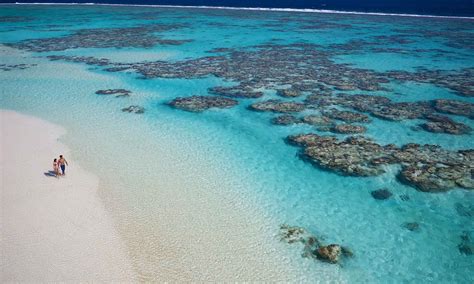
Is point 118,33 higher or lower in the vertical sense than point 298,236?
higher

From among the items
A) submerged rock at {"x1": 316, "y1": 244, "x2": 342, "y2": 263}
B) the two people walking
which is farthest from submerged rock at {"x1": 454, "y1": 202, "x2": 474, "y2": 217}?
the two people walking

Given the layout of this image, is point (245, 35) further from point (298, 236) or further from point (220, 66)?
point (298, 236)

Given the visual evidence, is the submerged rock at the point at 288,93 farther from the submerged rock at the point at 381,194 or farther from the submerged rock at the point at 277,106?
the submerged rock at the point at 381,194

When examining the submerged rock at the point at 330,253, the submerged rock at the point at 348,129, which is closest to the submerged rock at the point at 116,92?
the submerged rock at the point at 348,129

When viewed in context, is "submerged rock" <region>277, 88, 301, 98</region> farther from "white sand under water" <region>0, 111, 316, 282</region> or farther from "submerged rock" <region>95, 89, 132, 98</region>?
"white sand under water" <region>0, 111, 316, 282</region>

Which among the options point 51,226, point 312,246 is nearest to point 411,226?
point 312,246

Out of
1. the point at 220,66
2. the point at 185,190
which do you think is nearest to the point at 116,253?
the point at 185,190
